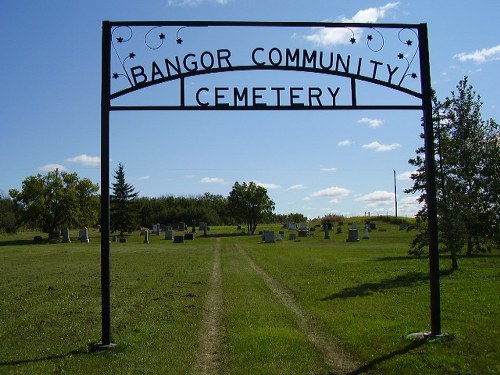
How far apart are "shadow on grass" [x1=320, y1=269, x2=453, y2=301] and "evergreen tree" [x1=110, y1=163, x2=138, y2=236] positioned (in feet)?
203

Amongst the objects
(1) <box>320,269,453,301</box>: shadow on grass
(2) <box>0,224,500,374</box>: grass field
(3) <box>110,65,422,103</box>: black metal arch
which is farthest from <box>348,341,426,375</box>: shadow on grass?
(1) <box>320,269,453,301</box>: shadow on grass

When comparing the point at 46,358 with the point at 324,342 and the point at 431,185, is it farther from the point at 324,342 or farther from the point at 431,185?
the point at 431,185

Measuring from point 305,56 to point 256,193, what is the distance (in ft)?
202

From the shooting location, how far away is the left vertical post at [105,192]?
7.91m

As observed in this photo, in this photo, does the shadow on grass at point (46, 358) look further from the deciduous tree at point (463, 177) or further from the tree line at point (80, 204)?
the tree line at point (80, 204)

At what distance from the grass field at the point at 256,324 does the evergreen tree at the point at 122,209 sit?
190ft

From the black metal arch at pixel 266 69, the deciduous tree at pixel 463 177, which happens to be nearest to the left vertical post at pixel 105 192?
the black metal arch at pixel 266 69

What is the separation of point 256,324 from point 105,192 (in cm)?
354

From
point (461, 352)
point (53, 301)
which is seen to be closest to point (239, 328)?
point (461, 352)

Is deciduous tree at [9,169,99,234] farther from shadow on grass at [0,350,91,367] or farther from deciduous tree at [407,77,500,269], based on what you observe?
shadow on grass at [0,350,91,367]

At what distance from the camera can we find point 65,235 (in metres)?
54.8

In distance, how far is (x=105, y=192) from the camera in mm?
7949

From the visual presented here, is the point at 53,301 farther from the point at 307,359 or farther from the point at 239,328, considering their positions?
the point at 307,359

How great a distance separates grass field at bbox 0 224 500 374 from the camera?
693 centimetres
